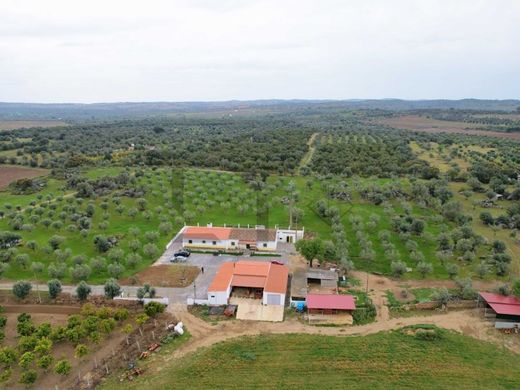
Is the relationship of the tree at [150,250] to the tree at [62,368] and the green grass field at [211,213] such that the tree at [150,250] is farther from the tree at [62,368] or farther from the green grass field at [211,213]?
the tree at [62,368]

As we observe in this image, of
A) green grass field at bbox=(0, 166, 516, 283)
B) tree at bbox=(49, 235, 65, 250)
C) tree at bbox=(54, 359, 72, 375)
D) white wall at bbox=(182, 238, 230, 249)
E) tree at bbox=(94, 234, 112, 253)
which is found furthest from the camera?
white wall at bbox=(182, 238, 230, 249)

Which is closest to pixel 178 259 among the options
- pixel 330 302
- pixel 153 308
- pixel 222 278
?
pixel 222 278

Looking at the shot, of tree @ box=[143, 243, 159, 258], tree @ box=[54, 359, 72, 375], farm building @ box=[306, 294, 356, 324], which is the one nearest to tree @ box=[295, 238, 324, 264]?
farm building @ box=[306, 294, 356, 324]

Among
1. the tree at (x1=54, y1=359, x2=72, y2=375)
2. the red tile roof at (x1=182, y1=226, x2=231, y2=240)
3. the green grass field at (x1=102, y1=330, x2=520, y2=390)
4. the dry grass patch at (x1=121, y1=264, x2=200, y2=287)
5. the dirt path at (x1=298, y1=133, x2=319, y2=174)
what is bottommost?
the green grass field at (x1=102, y1=330, x2=520, y2=390)

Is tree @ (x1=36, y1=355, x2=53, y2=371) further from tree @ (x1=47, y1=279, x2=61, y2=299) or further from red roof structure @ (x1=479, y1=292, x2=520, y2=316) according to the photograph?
red roof structure @ (x1=479, y1=292, x2=520, y2=316)

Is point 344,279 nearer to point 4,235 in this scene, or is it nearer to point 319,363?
point 319,363

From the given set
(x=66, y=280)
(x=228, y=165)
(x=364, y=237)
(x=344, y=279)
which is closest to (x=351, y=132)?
(x=228, y=165)

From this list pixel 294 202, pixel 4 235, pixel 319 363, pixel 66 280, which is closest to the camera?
pixel 319 363
